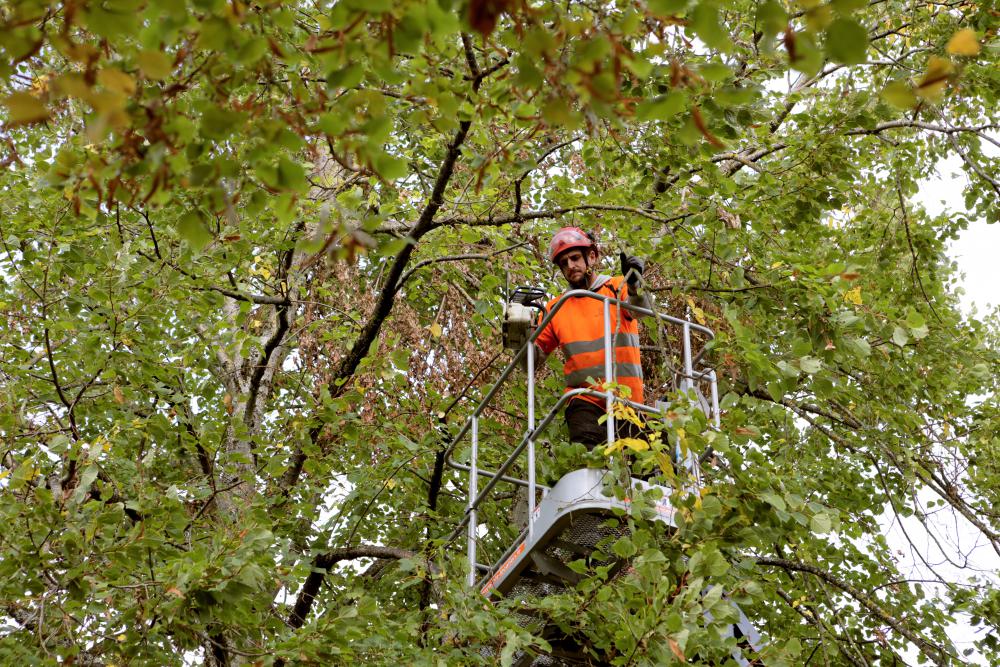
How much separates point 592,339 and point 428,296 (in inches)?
162

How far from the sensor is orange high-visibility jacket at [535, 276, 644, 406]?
19.6ft

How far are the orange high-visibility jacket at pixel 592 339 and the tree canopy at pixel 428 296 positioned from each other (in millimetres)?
364

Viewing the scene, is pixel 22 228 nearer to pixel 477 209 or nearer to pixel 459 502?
pixel 477 209

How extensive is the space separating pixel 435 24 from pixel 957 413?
8.31m

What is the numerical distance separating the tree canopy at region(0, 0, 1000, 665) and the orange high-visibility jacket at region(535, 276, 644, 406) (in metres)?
0.36

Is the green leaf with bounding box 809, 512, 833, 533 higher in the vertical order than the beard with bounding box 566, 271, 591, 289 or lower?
lower

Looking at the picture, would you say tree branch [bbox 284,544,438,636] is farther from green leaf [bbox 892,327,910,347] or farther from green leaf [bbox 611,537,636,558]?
green leaf [bbox 892,327,910,347]

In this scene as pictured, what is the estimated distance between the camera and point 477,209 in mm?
7098

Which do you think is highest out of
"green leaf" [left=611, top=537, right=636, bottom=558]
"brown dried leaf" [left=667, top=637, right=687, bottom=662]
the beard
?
the beard

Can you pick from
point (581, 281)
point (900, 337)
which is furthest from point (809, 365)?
point (581, 281)

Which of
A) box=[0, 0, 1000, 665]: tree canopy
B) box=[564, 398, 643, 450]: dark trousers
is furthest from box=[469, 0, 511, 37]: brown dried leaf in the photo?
box=[564, 398, 643, 450]: dark trousers

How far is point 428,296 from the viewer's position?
1003 cm

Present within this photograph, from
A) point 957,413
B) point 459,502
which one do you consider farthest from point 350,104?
point 957,413

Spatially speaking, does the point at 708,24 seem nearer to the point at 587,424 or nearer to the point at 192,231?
the point at 192,231
